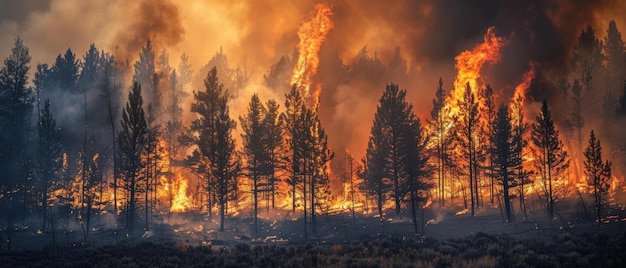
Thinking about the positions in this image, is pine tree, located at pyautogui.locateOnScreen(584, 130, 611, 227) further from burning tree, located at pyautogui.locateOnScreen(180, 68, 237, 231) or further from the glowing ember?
the glowing ember

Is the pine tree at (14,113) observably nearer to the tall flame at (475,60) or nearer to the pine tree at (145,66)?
the pine tree at (145,66)

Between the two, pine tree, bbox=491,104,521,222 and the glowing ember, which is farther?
the glowing ember

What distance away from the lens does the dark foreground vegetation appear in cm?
2152

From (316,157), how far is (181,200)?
26404 mm

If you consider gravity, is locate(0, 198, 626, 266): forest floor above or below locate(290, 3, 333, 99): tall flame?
below

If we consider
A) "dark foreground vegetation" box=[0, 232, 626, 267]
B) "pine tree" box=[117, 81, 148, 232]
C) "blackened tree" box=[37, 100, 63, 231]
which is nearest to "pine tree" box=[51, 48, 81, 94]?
"blackened tree" box=[37, 100, 63, 231]

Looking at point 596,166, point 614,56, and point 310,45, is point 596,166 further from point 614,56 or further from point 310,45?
point 310,45

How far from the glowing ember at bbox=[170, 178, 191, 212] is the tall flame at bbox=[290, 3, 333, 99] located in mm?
30280

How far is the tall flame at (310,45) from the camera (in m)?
85.0

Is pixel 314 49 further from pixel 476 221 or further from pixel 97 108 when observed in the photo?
pixel 476 221

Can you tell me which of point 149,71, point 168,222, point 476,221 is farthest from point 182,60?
point 476,221

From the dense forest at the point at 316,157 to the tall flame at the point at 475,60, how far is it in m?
0.29

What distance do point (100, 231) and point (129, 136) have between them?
12369mm

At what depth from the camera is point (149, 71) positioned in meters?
84.1
